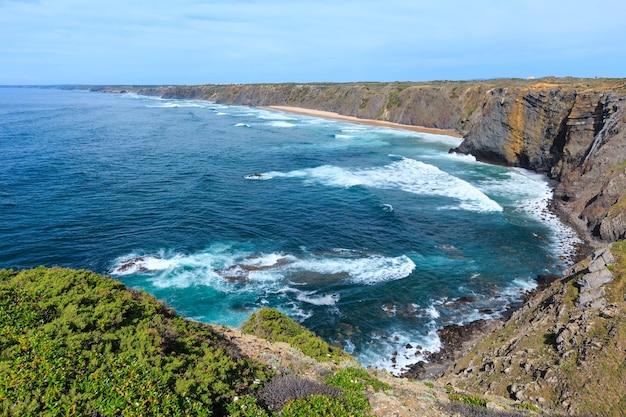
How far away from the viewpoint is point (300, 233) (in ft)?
112

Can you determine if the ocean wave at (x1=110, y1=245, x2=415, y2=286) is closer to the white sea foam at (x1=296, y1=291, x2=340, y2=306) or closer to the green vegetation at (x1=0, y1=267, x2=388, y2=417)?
the white sea foam at (x1=296, y1=291, x2=340, y2=306)

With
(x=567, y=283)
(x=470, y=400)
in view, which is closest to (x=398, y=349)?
(x=470, y=400)

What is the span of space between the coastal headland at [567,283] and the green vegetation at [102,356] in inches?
339

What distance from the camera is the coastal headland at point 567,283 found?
13.8 meters

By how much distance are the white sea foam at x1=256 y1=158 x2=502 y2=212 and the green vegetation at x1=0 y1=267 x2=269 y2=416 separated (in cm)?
3731

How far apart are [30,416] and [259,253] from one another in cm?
2370

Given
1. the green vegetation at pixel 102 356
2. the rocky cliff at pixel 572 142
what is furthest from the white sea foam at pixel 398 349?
the rocky cliff at pixel 572 142

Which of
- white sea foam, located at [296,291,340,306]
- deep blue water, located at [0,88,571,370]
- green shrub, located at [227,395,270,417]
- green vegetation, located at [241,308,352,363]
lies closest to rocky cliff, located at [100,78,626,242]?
deep blue water, located at [0,88,571,370]

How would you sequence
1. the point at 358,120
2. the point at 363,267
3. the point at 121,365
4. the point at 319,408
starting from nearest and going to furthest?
the point at 121,365 → the point at 319,408 → the point at 363,267 → the point at 358,120

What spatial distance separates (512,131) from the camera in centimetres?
5959

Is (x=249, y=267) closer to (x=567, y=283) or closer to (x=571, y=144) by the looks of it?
(x=567, y=283)

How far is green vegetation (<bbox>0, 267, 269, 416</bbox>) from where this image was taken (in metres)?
7.08

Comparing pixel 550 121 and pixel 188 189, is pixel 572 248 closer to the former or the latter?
pixel 550 121

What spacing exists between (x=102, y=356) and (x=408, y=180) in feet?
161
